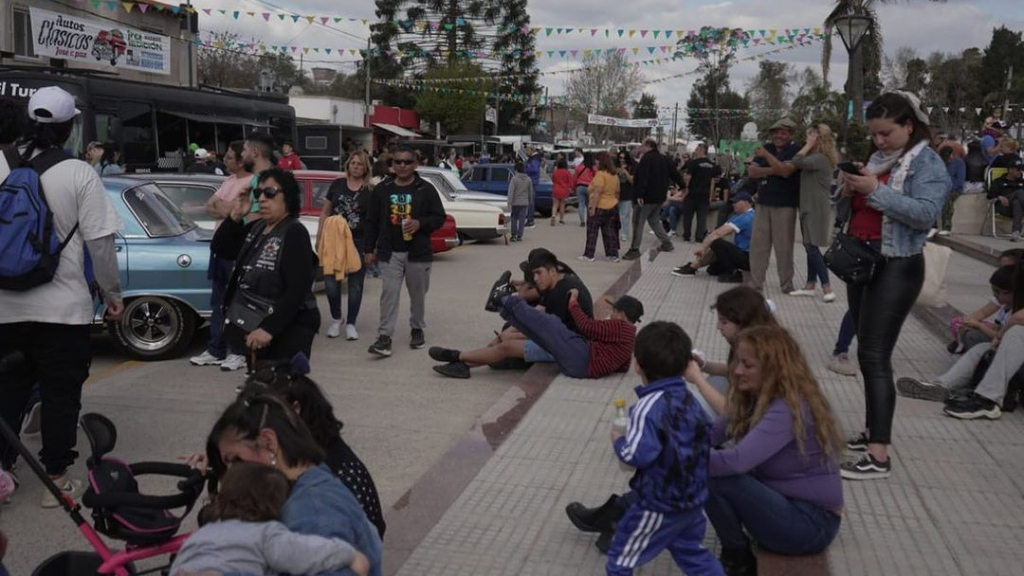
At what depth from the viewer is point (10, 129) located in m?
4.45

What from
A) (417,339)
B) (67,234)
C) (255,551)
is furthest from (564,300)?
(255,551)

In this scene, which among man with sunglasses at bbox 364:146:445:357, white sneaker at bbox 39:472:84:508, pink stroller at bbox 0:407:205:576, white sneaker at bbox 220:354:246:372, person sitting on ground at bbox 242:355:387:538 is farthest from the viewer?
man with sunglasses at bbox 364:146:445:357

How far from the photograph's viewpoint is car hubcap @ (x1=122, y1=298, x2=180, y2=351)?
25.6ft

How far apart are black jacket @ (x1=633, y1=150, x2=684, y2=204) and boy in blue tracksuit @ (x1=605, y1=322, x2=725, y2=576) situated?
12.0 m

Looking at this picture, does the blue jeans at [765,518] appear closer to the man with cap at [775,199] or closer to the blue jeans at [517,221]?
the man with cap at [775,199]

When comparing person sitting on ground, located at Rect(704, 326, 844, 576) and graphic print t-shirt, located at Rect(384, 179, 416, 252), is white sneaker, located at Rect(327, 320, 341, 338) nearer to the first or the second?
graphic print t-shirt, located at Rect(384, 179, 416, 252)

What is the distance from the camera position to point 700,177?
679 inches

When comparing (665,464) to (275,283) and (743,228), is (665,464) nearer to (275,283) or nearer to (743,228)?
(275,283)

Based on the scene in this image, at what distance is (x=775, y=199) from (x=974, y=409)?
4479mm

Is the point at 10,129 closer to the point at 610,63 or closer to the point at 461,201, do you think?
the point at 461,201

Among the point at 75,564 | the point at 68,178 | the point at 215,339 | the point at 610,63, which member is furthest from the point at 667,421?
the point at 610,63

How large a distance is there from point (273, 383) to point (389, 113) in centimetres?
5519

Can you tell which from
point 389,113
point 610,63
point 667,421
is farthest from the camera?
point 610,63

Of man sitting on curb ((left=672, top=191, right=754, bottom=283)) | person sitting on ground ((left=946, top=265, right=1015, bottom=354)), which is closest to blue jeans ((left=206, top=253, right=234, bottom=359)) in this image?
person sitting on ground ((left=946, top=265, right=1015, bottom=354))
